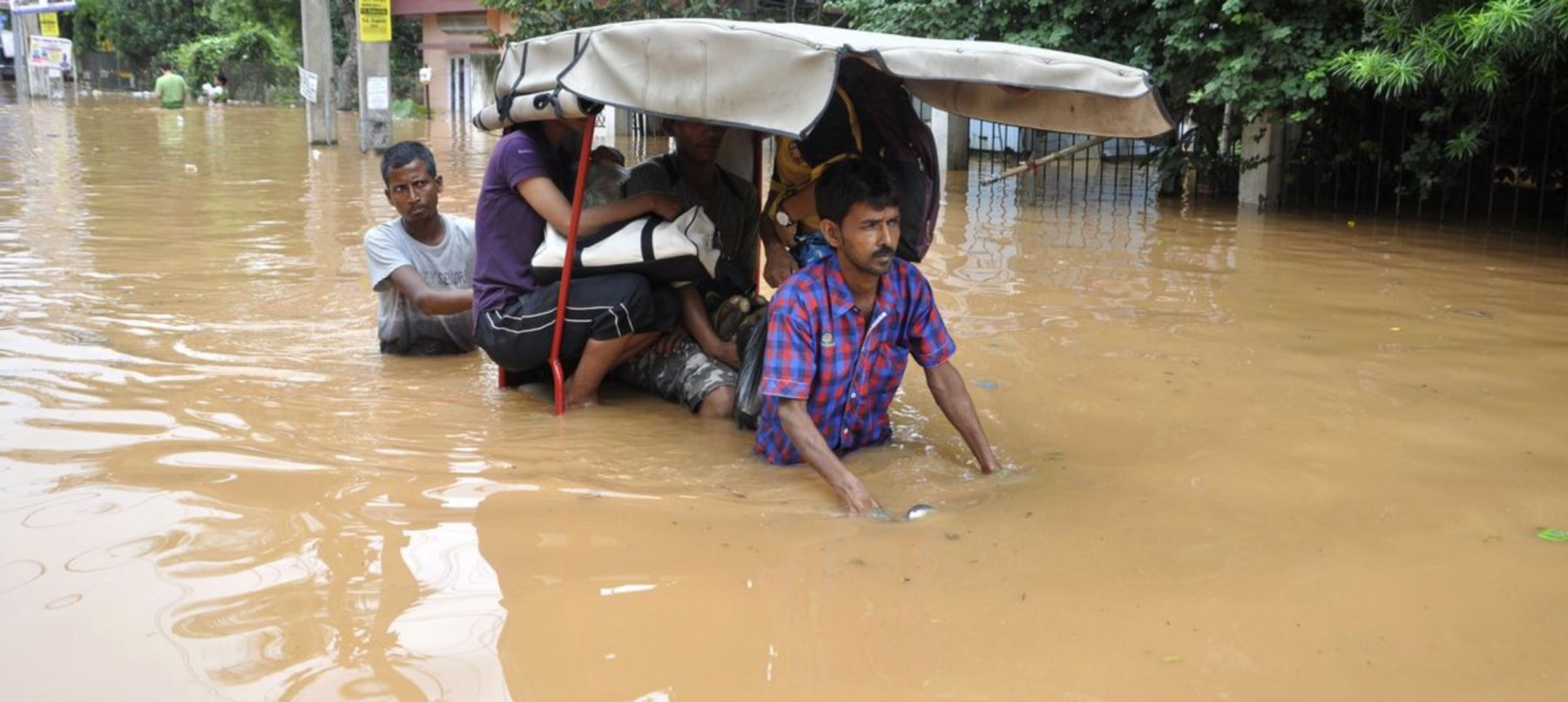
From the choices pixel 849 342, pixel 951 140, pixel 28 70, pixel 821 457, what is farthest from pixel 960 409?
pixel 28 70

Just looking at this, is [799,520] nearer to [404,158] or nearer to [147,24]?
[404,158]

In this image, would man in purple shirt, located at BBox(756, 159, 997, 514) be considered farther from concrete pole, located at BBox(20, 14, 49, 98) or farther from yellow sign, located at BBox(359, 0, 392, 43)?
concrete pole, located at BBox(20, 14, 49, 98)

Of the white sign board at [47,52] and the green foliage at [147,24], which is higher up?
the green foliage at [147,24]

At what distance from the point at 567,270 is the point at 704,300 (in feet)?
2.41

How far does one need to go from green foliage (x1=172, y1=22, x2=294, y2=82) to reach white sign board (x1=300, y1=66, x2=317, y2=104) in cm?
2881

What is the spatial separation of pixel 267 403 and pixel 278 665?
2.50 meters

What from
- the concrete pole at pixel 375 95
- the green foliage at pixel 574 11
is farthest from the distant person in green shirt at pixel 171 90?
the concrete pole at pixel 375 95

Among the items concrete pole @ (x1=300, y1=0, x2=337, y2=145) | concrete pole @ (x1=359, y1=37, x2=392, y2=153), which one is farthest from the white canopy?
concrete pole @ (x1=300, y1=0, x2=337, y2=145)

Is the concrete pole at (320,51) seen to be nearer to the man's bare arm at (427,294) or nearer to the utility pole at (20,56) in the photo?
the man's bare arm at (427,294)

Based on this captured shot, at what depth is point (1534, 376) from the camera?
5441 mm

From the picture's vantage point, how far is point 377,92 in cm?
1719

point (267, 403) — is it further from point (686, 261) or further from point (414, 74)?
point (414, 74)

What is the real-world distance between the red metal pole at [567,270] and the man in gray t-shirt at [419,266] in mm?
830

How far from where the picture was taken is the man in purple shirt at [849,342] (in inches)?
154
